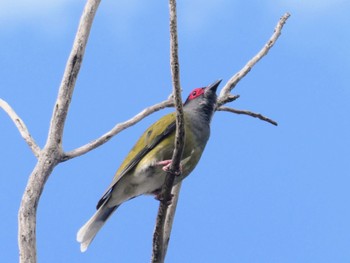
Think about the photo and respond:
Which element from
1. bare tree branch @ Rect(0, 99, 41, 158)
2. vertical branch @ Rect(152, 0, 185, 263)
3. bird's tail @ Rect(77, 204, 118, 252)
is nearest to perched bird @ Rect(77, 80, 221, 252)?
bird's tail @ Rect(77, 204, 118, 252)

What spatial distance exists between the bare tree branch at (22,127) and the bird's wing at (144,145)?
0.70 m

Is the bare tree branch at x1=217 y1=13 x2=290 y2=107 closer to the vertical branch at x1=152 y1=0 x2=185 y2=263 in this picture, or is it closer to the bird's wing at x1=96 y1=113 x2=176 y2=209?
the bird's wing at x1=96 y1=113 x2=176 y2=209

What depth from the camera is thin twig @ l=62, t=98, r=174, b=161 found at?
5938 mm

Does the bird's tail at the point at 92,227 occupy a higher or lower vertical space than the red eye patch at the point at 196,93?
lower

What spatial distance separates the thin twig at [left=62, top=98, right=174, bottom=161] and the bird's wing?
14.2 inches

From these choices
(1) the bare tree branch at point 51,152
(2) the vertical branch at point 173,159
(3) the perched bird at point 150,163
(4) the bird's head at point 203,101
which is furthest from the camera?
(4) the bird's head at point 203,101

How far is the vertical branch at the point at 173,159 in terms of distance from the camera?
169 inches

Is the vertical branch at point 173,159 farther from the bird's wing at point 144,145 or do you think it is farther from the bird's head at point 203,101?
the bird's head at point 203,101

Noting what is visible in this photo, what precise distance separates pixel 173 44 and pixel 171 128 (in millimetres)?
1515

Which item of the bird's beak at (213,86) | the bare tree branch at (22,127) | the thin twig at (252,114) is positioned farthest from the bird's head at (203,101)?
the bare tree branch at (22,127)

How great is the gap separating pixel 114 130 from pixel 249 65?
172 centimetres

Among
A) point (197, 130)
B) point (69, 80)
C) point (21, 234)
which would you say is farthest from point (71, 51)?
point (21, 234)

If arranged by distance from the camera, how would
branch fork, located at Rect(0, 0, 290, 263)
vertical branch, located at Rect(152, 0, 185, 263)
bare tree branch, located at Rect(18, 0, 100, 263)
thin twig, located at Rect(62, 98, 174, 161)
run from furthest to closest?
thin twig, located at Rect(62, 98, 174, 161), bare tree branch, located at Rect(18, 0, 100, 263), branch fork, located at Rect(0, 0, 290, 263), vertical branch, located at Rect(152, 0, 185, 263)

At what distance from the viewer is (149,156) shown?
18.6 ft
